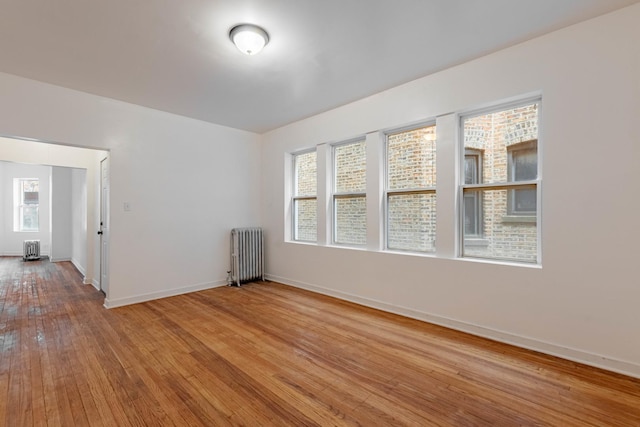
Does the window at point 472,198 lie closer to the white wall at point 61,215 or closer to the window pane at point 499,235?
the window pane at point 499,235

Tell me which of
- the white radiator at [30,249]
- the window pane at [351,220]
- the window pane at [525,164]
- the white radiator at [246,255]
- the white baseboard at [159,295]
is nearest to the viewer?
the window pane at [525,164]

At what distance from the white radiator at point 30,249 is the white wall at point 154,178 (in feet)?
14.0

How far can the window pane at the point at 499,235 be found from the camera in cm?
263

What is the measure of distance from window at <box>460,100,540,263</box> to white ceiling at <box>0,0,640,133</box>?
67 cm

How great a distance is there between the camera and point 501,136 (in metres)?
2.79

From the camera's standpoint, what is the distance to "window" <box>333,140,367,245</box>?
395 cm

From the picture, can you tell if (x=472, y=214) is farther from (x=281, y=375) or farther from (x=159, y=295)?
(x=159, y=295)

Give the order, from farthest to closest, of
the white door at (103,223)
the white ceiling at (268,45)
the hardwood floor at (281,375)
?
the white door at (103,223), the white ceiling at (268,45), the hardwood floor at (281,375)

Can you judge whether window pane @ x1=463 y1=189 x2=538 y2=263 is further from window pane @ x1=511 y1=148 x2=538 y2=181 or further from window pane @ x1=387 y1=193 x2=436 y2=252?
window pane @ x1=387 y1=193 x2=436 y2=252

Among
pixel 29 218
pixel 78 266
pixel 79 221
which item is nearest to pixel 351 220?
pixel 79 221

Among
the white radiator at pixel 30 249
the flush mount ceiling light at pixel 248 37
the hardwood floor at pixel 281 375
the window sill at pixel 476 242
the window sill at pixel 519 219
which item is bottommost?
the hardwood floor at pixel 281 375

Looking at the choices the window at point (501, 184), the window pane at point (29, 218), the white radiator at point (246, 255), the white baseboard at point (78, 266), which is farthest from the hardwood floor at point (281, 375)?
the window pane at point (29, 218)

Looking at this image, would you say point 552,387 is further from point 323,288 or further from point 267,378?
point 323,288

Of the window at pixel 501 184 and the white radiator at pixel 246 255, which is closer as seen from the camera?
the window at pixel 501 184
